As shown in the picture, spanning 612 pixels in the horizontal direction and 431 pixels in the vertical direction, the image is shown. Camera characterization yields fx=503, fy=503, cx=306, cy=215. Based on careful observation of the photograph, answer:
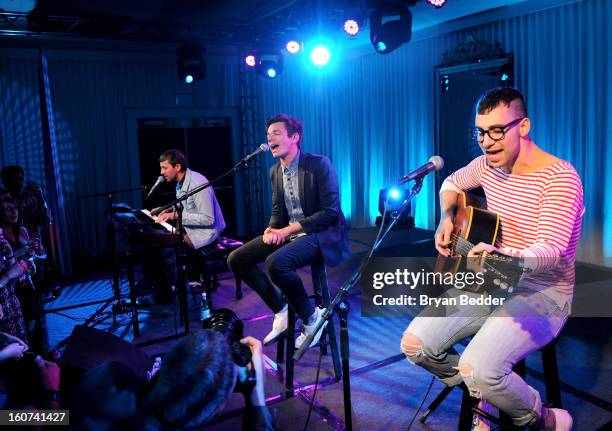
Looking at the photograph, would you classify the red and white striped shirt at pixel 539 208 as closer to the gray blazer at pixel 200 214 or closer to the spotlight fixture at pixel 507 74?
the gray blazer at pixel 200 214

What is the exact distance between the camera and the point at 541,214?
85.9 inches

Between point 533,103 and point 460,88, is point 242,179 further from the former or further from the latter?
point 533,103

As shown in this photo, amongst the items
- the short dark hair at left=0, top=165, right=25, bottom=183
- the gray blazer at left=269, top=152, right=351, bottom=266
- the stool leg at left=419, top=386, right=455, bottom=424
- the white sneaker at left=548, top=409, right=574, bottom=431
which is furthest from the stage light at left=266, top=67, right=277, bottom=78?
the white sneaker at left=548, top=409, right=574, bottom=431

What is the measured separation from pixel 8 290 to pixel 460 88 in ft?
21.9

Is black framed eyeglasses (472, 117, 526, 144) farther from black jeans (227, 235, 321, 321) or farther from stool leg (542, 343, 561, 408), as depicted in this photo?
black jeans (227, 235, 321, 321)

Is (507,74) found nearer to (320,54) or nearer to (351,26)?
(351,26)

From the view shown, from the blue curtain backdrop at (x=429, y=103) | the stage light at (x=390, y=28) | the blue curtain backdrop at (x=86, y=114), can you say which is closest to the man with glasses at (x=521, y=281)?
the stage light at (x=390, y=28)

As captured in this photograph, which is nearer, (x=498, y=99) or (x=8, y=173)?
(x=498, y=99)

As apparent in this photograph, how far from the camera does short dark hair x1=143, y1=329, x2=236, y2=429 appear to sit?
1.42 metres

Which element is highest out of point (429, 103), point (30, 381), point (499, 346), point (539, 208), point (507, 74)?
point (507, 74)

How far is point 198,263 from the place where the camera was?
5.18m

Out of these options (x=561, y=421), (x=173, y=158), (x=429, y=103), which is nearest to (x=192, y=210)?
(x=173, y=158)

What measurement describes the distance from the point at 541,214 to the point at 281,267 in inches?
65.2

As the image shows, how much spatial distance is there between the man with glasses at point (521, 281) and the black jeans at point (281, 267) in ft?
3.26
